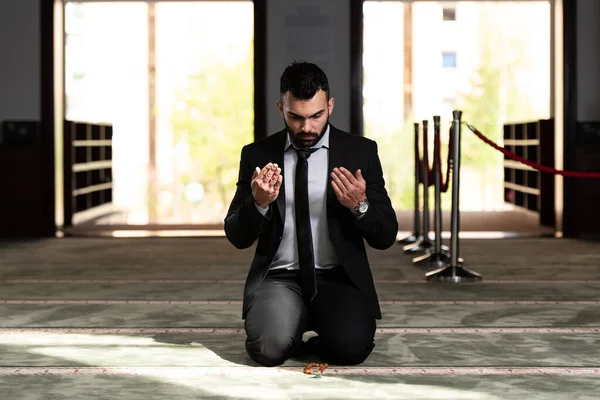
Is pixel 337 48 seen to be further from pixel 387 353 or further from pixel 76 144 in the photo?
pixel 387 353

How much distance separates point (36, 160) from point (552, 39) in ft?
15.1

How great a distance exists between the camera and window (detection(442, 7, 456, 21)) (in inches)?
759

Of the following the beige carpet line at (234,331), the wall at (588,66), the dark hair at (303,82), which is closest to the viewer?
the dark hair at (303,82)

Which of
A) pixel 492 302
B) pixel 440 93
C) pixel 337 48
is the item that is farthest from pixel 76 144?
pixel 492 302

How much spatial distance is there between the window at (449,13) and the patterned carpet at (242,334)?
463 inches

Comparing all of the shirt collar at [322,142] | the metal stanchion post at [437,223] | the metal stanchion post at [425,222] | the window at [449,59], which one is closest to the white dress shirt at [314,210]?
the shirt collar at [322,142]

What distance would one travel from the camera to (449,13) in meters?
19.5

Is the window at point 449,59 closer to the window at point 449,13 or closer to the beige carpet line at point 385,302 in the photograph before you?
the window at point 449,13

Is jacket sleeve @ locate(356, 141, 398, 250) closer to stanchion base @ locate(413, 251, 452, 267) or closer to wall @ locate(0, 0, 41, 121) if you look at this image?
stanchion base @ locate(413, 251, 452, 267)

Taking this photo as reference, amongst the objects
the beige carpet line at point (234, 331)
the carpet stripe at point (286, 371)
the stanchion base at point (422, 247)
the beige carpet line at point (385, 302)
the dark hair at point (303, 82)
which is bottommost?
the carpet stripe at point (286, 371)

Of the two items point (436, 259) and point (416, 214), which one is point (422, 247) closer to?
point (416, 214)

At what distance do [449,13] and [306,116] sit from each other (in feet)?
52.6

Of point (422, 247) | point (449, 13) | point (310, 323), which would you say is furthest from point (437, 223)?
point (449, 13)

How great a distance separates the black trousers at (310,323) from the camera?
4.02m
